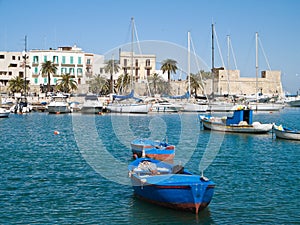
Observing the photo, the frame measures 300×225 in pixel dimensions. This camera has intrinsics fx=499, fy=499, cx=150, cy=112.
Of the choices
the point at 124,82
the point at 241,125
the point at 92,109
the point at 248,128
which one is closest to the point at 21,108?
the point at 92,109

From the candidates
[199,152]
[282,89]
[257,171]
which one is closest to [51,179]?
[257,171]

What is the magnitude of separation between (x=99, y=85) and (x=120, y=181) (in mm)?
74475

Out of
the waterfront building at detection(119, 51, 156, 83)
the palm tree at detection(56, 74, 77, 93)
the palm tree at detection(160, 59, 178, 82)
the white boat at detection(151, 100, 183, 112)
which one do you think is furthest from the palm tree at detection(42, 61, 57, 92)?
the white boat at detection(151, 100, 183, 112)

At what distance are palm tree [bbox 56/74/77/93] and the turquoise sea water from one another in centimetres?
5199

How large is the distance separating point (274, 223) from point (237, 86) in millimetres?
96395

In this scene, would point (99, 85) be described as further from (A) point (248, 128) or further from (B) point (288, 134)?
(B) point (288, 134)

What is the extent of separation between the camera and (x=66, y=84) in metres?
91.9

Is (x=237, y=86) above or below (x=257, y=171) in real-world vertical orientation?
above

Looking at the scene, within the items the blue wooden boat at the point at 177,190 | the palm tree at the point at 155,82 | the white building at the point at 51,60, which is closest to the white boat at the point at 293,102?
the palm tree at the point at 155,82

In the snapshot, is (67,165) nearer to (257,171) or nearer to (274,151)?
(257,171)

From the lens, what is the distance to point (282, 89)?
11981 cm

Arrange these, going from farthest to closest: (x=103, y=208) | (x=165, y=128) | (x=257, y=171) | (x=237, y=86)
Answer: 1. (x=237, y=86)
2. (x=165, y=128)
3. (x=257, y=171)
4. (x=103, y=208)

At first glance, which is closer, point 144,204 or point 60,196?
point 144,204

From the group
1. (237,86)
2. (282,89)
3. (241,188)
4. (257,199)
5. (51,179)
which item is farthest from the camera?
(282,89)
